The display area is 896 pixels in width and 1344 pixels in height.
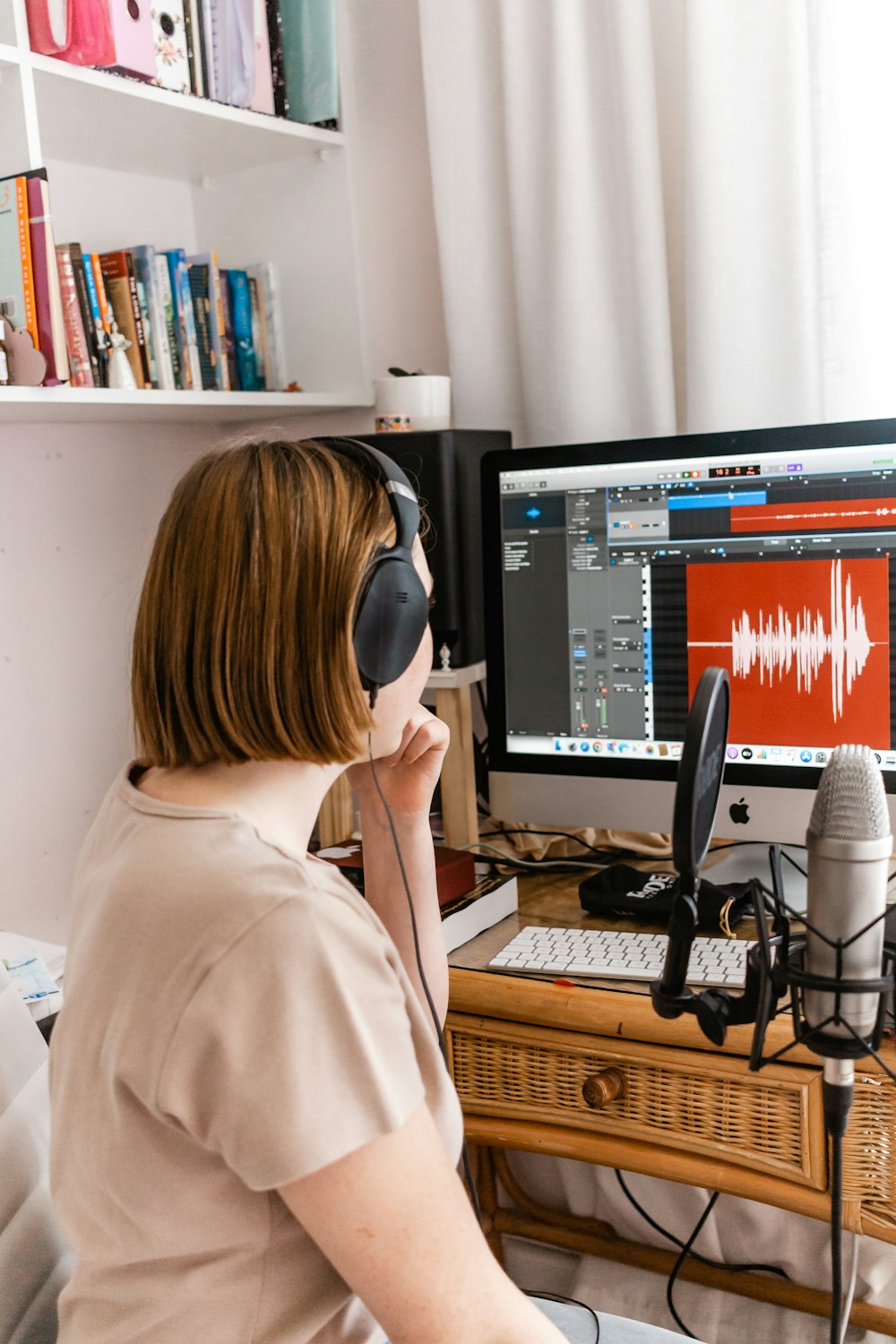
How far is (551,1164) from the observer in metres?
1.80

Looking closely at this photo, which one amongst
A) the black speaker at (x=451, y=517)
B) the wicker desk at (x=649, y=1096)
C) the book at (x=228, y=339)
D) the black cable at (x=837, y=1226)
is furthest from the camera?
the book at (x=228, y=339)

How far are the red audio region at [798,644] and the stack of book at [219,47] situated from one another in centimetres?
93

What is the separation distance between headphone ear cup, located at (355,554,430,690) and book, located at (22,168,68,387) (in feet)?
2.42

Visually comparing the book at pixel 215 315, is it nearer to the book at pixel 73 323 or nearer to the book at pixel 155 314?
the book at pixel 155 314

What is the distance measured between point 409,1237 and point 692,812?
274mm

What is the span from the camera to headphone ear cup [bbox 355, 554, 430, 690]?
0.81 metres

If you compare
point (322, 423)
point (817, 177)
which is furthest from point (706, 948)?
point (322, 423)

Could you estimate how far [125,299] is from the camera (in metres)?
1.64

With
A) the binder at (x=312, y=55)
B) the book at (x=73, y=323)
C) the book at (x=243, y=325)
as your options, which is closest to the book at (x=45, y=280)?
the book at (x=73, y=323)

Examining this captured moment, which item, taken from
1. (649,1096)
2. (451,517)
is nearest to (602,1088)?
(649,1096)

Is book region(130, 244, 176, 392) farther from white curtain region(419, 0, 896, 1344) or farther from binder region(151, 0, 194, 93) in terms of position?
white curtain region(419, 0, 896, 1344)

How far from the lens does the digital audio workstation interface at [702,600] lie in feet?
4.16

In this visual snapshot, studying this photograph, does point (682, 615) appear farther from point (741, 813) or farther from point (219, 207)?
point (219, 207)

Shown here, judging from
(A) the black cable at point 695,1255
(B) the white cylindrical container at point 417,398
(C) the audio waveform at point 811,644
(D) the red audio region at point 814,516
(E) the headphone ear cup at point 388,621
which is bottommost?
(A) the black cable at point 695,1255
